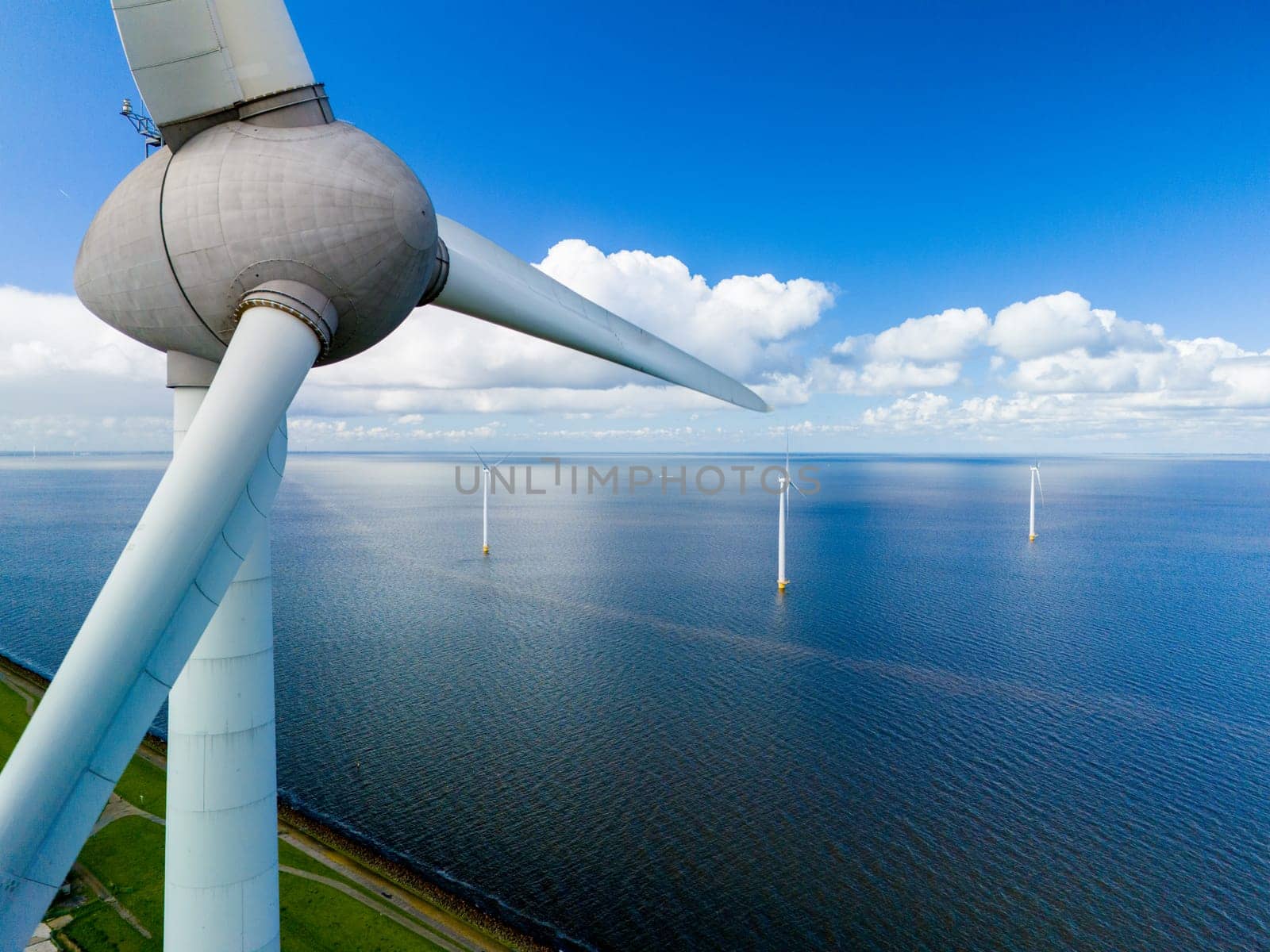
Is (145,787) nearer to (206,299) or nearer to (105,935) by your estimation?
(105,935)

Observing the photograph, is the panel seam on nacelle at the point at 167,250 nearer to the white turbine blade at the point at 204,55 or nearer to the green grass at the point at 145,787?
the white turbine blade at the point at 204,55

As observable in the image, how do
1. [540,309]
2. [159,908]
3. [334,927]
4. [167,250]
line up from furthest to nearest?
[159,908] → [334,927] → [540,309] → [167,250]

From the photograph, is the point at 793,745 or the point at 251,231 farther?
the point at 793,745

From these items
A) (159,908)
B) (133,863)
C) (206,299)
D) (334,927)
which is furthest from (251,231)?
(133,863)

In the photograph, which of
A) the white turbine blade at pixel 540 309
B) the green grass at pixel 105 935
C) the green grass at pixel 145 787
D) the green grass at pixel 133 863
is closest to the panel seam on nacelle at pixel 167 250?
the white turbine blade at pixel 540 309

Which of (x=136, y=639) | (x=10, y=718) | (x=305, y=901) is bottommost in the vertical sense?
(x=305, y=901)

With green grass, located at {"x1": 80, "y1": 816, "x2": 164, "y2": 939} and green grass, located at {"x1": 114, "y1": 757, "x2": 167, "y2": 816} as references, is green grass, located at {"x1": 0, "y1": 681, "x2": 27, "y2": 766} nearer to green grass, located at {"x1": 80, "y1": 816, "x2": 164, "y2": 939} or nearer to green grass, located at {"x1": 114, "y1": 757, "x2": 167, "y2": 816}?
green grass, located at {"x1": 114, "y1": 757, "x2": 167, "y2": 816}

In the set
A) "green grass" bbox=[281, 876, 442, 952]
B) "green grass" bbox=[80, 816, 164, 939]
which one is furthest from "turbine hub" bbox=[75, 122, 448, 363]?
"green grass" bbox=[80, 816, 164, 939]
